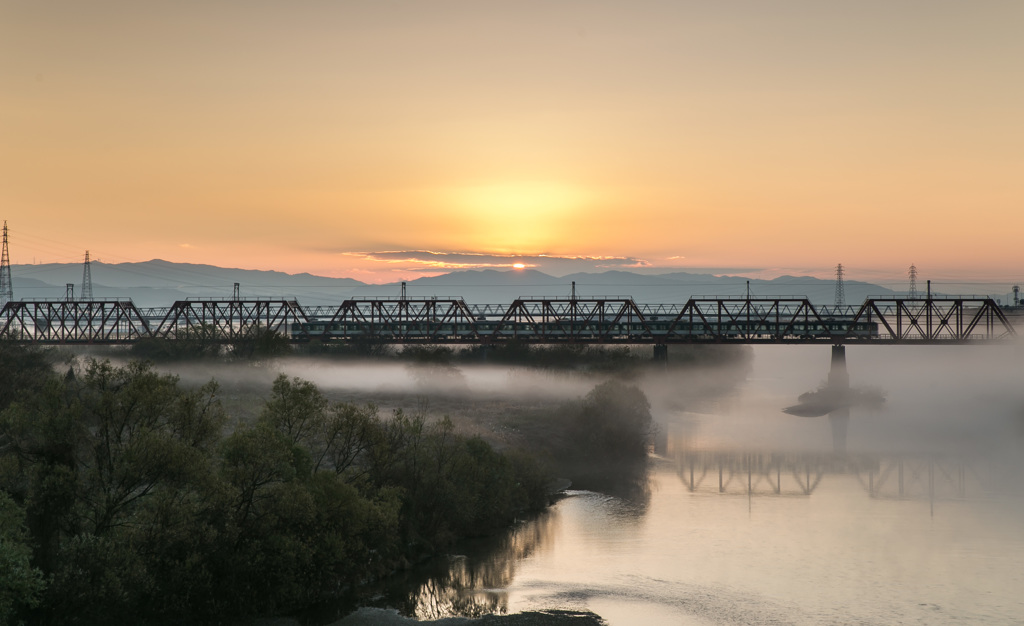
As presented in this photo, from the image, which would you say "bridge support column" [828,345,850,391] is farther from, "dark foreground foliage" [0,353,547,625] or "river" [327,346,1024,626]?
"dark foreground foliage" [0,353,547,625]

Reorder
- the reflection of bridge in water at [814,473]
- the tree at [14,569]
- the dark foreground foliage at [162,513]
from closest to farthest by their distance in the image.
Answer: the tree at [14,569], the dark foreground foliage at [162,513], the reflection of bridge in water at [814,473]

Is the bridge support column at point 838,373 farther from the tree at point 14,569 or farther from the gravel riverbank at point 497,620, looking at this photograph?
the tree at point 14,569

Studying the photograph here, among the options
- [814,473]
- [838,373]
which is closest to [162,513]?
[814,473]

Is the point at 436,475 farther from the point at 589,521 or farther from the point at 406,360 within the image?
the point at 406,360

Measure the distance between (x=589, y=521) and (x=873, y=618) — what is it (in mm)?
22592

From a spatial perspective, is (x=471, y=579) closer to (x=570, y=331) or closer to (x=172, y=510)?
(x=172, y=510)

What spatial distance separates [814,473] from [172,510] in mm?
59501

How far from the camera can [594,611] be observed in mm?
43094

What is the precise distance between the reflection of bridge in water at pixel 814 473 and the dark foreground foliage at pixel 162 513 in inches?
1474

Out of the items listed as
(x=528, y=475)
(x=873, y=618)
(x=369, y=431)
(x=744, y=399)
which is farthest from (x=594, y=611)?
Answer: (x=744, y=399)

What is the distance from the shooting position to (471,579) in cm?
4862

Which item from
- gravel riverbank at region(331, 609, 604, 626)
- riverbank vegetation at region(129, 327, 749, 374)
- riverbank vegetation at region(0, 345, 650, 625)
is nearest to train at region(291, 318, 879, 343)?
riverbank vegetation at region(129, 327, 749, 374)

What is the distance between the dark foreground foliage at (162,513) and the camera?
3616 cm

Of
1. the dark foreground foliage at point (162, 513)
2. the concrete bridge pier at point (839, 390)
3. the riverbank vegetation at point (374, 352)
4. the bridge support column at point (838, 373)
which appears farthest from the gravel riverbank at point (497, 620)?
the bridge support column at point (838, 373)
